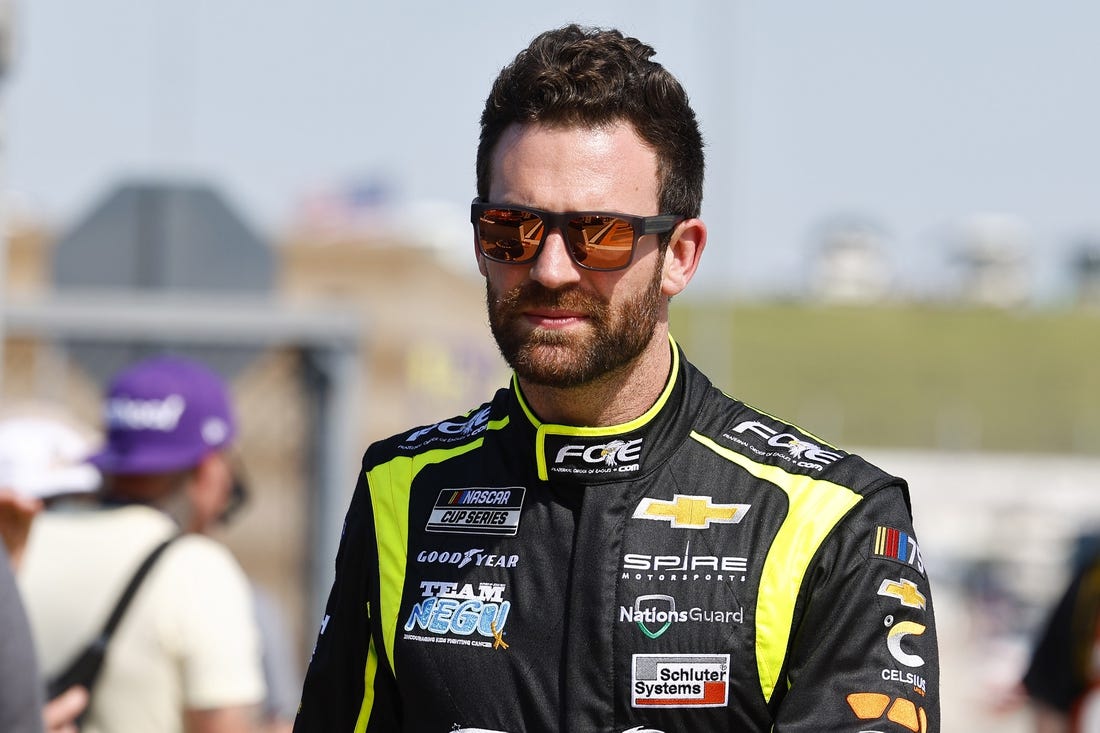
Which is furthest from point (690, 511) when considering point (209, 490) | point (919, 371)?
point (919, 371)

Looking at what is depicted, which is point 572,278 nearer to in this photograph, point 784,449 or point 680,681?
point 784,449

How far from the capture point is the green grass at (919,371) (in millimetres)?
47406

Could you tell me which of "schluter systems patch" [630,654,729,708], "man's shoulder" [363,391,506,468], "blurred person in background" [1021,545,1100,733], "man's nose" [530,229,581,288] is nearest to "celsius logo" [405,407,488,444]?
"man's shoulder" [363,391,506,468]

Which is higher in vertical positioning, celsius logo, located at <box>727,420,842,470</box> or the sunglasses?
the sunglasses

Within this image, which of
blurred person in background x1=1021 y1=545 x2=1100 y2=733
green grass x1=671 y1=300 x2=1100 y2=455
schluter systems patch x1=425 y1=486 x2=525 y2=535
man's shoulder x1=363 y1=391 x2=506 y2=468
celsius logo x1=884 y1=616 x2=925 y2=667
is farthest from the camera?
green grass x1=671 y1=300 x2=1100 y2=455

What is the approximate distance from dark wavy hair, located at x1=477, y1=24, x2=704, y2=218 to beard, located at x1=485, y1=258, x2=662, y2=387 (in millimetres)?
184

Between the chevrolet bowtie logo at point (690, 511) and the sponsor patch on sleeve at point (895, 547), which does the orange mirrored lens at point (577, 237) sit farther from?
the sponsor patch on sleeve at point (895, 547)

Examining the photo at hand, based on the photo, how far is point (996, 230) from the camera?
7444 centimetres

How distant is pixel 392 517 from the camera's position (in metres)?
2.35

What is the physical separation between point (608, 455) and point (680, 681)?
0.35 m

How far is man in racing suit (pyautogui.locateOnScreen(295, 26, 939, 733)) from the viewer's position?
2.05 metres

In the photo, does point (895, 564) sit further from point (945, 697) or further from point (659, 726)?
point (945, 697)

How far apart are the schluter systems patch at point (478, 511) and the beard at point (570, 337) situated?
0.20 meters

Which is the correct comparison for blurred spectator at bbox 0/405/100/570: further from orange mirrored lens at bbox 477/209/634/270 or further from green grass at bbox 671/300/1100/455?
green grass at bbox 671/300/1100/455
